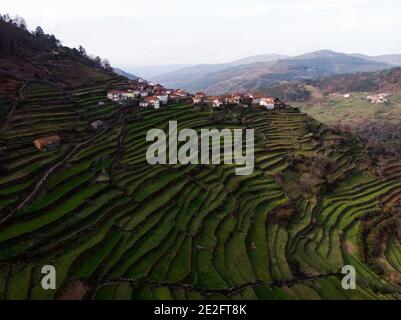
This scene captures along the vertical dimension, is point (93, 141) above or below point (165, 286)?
above

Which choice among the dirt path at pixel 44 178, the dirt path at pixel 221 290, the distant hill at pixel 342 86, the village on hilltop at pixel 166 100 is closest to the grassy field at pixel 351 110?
the distant hill at pixel 342 86

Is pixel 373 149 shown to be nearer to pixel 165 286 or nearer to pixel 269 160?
pixel 269 160

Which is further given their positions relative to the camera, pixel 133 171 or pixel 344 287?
pixel 133 171

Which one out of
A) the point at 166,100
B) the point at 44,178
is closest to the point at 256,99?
the point at 166,100

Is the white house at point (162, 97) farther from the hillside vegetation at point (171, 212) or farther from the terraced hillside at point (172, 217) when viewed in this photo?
the terraced hillside at point (172, 217)

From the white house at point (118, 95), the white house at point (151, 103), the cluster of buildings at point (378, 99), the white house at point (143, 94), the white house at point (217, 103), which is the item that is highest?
the white house at point (118, 95)
